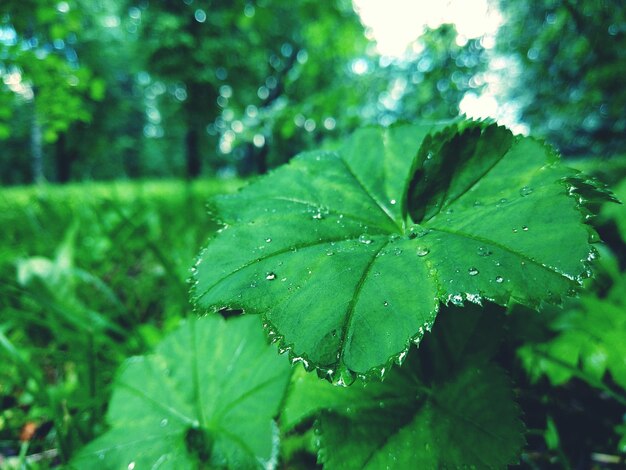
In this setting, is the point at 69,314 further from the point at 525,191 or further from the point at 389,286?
the point at 525,191

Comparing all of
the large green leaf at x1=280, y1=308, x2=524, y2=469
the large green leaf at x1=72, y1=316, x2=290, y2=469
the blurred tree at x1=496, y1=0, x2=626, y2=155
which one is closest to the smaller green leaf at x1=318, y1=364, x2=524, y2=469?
the large green leaf at x1=280, y1=308, x2=524, y2=469

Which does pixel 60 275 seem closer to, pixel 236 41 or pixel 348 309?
pixel 348 309

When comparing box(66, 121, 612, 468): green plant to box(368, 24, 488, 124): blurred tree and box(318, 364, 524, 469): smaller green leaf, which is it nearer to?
box(318, 364, 524, 469): smaller green leaf

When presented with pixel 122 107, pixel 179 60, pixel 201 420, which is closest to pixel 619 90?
pixel 201 420

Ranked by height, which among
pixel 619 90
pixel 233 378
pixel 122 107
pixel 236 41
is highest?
pixel 122 107

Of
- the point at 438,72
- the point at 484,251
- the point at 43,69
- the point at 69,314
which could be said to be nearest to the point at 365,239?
the point at 484,251

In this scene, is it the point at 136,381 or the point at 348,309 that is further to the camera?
the point at 136,381

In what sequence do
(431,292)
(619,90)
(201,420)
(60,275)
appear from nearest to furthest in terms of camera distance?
(431,292) < (201,420) < (60,275) < (619,90)
